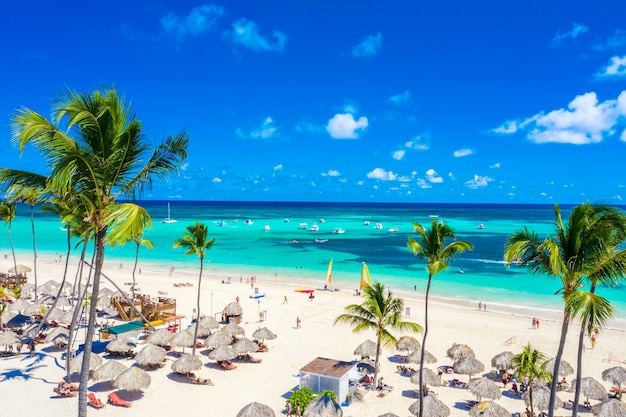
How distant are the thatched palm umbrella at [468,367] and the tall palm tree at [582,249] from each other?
353 inches

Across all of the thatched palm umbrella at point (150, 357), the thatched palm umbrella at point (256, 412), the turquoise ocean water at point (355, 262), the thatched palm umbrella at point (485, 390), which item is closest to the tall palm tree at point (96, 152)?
the thatched palm umbrella at point (256, 412)

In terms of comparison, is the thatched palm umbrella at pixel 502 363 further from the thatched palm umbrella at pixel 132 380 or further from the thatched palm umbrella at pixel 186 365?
the thatched palm umbrella at pixel 132 380

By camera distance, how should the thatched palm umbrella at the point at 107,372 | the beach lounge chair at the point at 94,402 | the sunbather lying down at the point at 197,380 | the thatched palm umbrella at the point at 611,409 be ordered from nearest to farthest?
the thatched palm umbrella at the point at 611,409
the beach lounge chair at the point at 94,402
the thatched palm umbrella at the point at 107,372
the sunbather lying down at the point at 197,380

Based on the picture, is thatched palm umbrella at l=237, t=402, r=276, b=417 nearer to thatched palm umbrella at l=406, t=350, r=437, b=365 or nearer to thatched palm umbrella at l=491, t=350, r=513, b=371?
thatched palm umbrella at l=406, t=350, r=437, b=365

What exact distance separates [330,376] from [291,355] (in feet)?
19.8

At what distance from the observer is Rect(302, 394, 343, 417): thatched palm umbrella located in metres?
13.6

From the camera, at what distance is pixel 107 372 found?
53.7 feet

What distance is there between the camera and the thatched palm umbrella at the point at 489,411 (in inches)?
546

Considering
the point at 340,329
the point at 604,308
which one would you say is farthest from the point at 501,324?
A: the point at 604,308

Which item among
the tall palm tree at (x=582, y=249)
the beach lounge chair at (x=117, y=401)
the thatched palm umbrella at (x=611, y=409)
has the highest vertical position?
the tall palm tree at (x=582, y=249)

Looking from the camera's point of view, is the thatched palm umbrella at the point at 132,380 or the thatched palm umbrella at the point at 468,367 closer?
the thatched palm umbrella at the point at 132,380

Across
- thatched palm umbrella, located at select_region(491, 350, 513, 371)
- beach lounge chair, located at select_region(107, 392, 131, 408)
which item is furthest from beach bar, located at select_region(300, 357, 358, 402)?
thatched palm umbrella, located at select_region(491, 350, 513, 371)

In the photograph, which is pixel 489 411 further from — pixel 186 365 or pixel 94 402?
pixel 94 402

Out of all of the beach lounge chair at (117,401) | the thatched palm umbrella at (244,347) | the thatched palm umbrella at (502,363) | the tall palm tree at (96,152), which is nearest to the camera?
the tall palm tree at (96,152)
